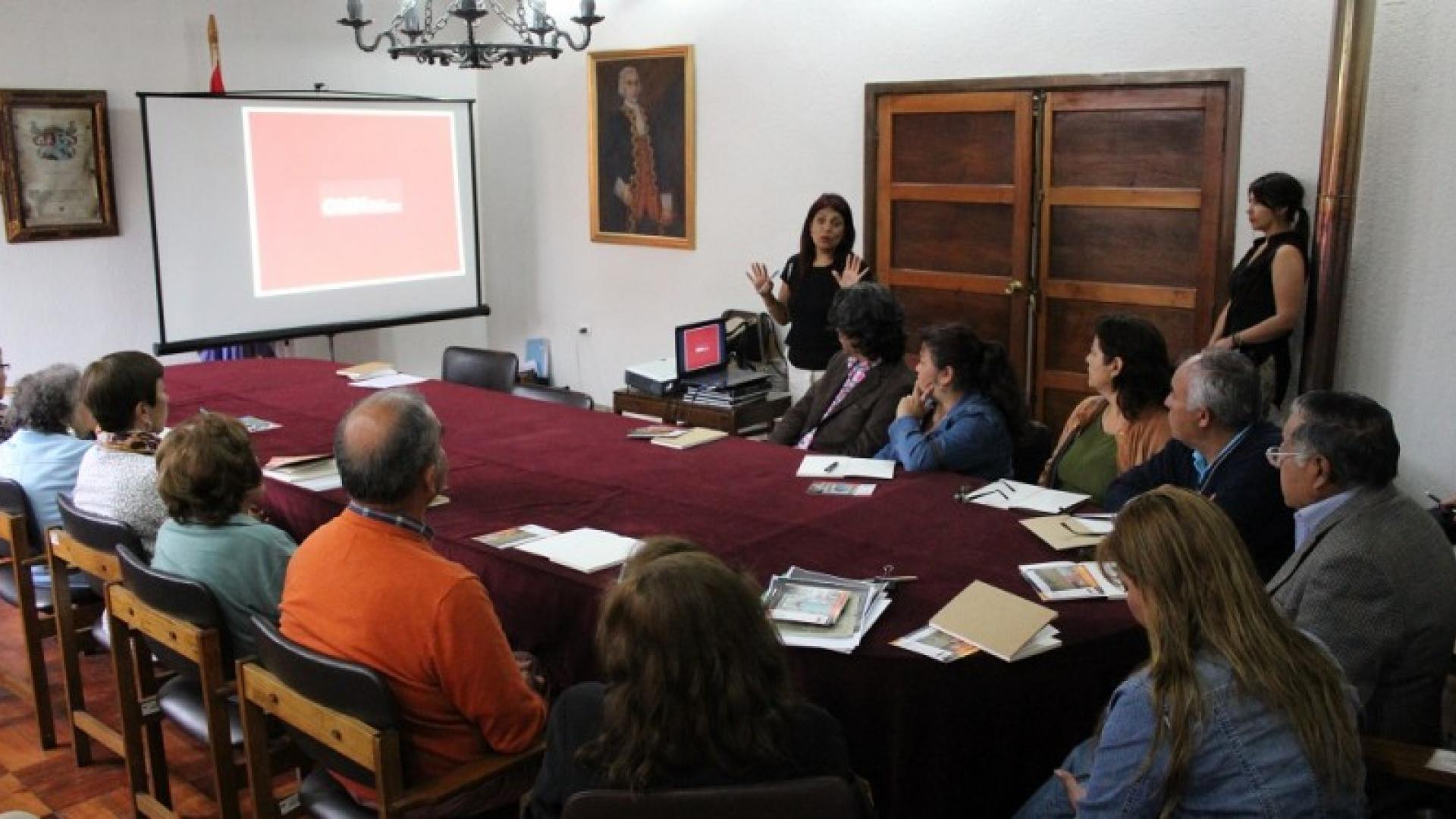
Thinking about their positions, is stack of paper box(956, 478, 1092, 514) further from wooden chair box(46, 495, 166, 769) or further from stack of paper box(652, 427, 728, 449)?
wooden chair box(46, 495, 166, 769)

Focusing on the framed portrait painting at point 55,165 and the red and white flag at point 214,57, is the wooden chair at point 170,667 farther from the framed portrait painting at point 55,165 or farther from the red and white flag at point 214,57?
the red and white flag at point 214,57

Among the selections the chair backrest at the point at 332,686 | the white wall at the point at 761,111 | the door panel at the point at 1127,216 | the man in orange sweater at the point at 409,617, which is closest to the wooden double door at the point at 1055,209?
the door panel at the point at 1127,216

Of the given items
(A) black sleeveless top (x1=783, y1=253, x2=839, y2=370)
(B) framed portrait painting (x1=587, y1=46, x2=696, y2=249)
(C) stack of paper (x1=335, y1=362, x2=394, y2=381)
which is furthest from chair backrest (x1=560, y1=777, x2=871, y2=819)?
(B) framed portrait painting (x1=587, y1=46, x2=696, y2=249)

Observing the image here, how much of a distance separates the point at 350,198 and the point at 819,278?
2675 millimetres

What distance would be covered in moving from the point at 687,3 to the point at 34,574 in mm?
4165

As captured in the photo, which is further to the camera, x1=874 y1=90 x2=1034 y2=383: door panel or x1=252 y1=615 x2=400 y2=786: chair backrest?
x1=874 y1=90 x2=1034 y2=383: door panel

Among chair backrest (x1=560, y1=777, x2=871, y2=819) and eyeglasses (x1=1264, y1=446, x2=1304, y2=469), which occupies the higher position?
eyeglasses (x1=1264, y1=446, x2=1304, y2=469)

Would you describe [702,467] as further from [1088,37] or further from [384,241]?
[384,241]

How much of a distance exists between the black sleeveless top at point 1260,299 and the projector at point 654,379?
2381 mm

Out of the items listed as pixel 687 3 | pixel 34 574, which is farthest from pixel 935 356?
pixel 687 3

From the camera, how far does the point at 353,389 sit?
15.3 ft

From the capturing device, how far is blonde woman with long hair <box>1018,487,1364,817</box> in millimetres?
1643

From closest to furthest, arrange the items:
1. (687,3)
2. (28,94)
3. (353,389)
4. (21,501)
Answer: (21,501), (353,389), (28,94), (687,3)

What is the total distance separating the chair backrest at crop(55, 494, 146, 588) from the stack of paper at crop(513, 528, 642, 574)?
856 millimetres
